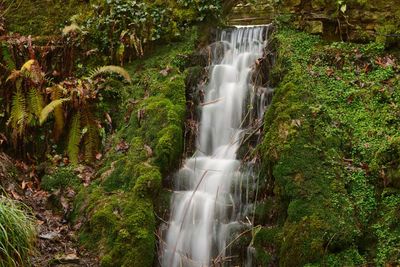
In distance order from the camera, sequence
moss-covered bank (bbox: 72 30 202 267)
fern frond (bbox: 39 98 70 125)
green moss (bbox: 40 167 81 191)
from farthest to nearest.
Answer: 1. fern frond (bbox: 39 98 70 125)
2. green moss (bbox: 40 167 81 191)
3. moss-covered bank (bbox: 72 30 202 267)

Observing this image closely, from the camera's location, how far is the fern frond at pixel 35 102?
8.22m

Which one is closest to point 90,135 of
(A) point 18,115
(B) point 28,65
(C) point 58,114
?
(C) point 58,114

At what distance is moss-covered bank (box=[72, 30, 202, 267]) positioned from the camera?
20.1ft

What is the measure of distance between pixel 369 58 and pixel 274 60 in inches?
66.0

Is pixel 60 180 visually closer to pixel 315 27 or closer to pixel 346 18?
pixel 315 27

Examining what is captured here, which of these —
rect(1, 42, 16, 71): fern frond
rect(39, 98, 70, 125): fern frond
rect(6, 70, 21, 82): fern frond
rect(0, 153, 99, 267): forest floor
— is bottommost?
rect(0, 153, 99, 267): forest floor

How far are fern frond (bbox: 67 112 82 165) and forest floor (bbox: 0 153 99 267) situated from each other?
0.31m

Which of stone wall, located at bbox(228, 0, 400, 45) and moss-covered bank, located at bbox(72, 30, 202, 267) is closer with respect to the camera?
moss-covered bank, located at bbox(72, 30, 202, 267)

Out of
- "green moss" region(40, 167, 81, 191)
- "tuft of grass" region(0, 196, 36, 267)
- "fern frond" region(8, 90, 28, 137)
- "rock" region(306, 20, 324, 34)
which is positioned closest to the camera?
"tuft of grass" region(0, 196, 36, 267)

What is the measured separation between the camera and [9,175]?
7.21 metres

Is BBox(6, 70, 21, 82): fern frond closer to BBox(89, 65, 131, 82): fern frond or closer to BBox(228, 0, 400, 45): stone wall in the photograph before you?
BBox(89, 65, 131, 82): fern frond

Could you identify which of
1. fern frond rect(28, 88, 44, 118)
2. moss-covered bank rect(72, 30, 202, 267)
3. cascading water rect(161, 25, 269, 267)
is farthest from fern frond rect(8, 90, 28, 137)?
cascading water rect(161, 25, 269, 267)

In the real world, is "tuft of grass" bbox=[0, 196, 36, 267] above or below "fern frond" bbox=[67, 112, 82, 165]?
below

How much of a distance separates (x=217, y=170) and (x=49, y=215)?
2.68 m
